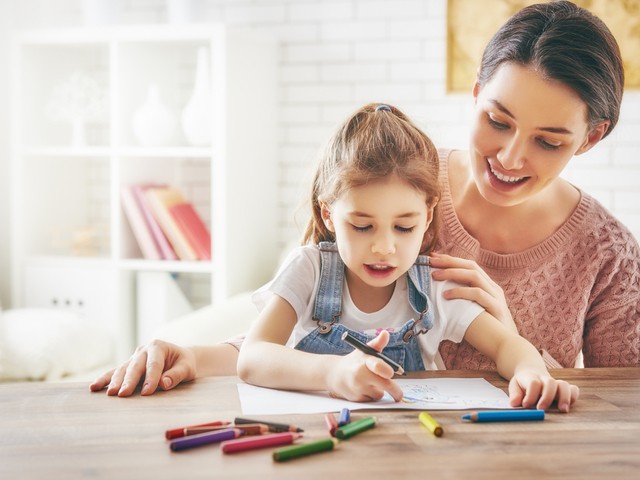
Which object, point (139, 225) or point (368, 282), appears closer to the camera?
point (368, 282)

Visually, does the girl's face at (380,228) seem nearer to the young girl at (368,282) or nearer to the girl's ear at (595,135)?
the young girl at (368,282)

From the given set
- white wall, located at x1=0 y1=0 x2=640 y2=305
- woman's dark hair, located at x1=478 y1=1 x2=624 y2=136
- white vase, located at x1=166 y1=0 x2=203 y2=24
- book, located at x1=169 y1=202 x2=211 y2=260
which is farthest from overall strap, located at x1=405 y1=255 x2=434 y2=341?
white vase, located at x1=166 y1=0 x2=203 y2=24

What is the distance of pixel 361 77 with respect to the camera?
3750 millimetres

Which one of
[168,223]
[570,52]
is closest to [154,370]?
[570,52]

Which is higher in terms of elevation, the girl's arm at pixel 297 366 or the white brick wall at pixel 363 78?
the white brick wall at pixel 363 78

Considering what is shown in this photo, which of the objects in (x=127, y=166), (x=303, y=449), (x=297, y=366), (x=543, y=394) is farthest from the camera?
(x=127, y=166)

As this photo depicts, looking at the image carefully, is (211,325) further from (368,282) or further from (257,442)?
(257,442)

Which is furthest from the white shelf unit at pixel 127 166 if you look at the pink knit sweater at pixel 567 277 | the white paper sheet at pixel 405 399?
the white paper sheet at pixel 405 399

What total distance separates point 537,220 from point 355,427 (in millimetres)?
999

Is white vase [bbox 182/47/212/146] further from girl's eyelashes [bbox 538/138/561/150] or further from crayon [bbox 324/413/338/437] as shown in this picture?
crayon [bbox 324/413/338/437]

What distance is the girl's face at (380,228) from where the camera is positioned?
4.54 ft

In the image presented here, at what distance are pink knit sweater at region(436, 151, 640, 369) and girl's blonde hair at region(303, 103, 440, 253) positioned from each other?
39 centimetres

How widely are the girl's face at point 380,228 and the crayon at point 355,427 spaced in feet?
1.24

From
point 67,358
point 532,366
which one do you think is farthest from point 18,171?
point 532,366
